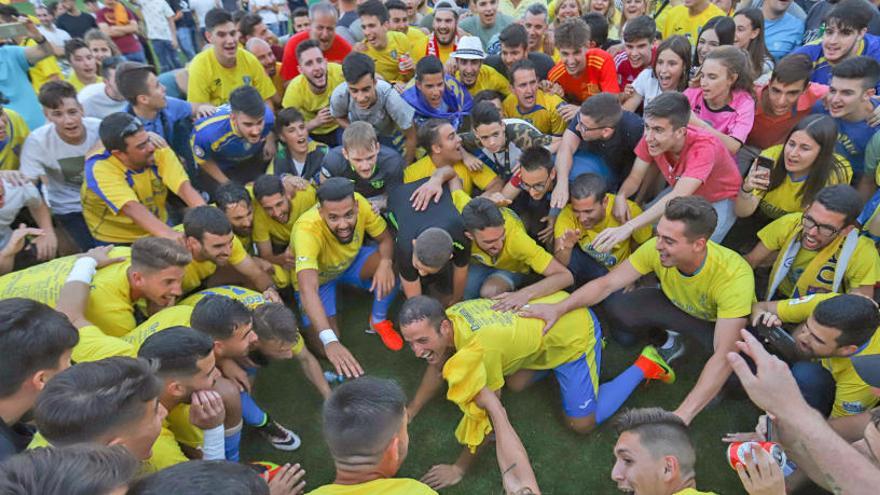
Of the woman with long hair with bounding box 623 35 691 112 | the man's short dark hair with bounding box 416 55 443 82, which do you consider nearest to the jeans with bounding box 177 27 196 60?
the man's short dark hair with bounding box 416 55 443 82

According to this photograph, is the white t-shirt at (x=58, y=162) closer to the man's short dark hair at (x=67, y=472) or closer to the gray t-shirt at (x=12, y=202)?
the gray t-shirt at (x=12, y=202)

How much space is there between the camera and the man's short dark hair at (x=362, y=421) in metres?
2.10

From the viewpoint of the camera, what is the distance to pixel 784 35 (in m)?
6.17

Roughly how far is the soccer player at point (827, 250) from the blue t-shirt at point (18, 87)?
6677mm

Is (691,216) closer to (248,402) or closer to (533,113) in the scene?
(533,113)

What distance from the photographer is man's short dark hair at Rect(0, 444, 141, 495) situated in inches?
53.5

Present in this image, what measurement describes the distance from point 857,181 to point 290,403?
→ 14.8ft

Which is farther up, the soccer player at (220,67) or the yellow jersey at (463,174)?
the soccer player at (220,67)

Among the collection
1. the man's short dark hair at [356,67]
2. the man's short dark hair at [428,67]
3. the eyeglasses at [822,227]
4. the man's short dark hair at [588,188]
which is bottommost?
the eyeglasses at [822,227]

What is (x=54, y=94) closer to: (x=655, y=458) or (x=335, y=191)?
(x=335, y=191)

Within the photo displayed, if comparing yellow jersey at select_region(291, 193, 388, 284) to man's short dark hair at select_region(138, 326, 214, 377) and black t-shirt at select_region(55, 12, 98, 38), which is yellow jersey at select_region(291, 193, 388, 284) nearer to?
man's short dark hair at select_region(138, 326, 214, 377)

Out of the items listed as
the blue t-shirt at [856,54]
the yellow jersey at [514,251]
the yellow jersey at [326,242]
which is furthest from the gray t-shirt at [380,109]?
the blue t-shirt at [856,54]

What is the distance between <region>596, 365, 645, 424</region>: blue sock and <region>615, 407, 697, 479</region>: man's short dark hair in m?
1.13

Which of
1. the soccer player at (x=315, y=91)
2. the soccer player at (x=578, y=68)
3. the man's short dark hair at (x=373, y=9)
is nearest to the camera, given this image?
the soccer player at (x=578, y=68)
